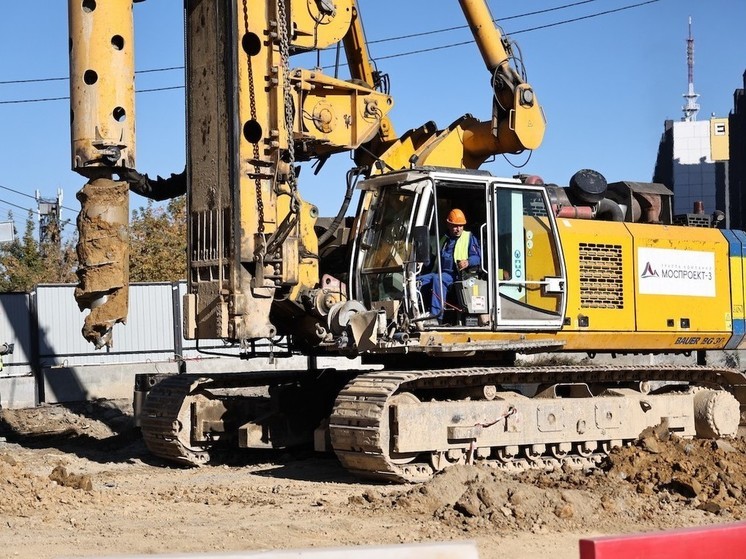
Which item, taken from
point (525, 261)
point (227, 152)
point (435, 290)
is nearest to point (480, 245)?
point (525, 261)

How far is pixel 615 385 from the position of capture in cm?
1334

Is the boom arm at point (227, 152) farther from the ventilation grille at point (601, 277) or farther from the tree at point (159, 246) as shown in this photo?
the tree at point (159, 246)

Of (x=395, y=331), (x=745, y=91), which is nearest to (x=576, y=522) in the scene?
(x=395, y=331)

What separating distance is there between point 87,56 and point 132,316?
12.4 metres

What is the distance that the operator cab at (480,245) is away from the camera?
37.5 feet

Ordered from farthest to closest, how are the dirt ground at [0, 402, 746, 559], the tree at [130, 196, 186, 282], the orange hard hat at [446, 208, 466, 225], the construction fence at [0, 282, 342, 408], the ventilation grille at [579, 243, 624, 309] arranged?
the tree at [130, 196, 186, 282] → the construction fence at [0, 282, 342, 408] → the ventilation grille at [579, 243, 624, 309] → the orange hard hat at [446, 208, 466, 225] → the dirt ground at [0, 402, 746, 559]

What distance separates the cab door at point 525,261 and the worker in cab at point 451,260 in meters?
0.21

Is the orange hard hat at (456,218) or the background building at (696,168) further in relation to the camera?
the background building at (696,168)

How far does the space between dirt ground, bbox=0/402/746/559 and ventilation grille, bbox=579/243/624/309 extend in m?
1.54

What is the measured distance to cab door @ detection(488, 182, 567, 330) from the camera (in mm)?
11766

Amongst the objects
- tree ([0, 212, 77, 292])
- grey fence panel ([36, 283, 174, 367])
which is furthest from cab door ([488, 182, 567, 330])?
tree ([0, 212, 77, 292])

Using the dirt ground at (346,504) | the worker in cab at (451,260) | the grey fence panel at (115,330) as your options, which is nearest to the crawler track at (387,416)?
the dirt ground at (346,504)

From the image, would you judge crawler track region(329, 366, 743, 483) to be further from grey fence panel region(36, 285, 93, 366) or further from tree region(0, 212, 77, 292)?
tree region(0, 212, 77, 292)

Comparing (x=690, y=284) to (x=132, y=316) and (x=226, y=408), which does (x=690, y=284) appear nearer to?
(x=226, y=408)
